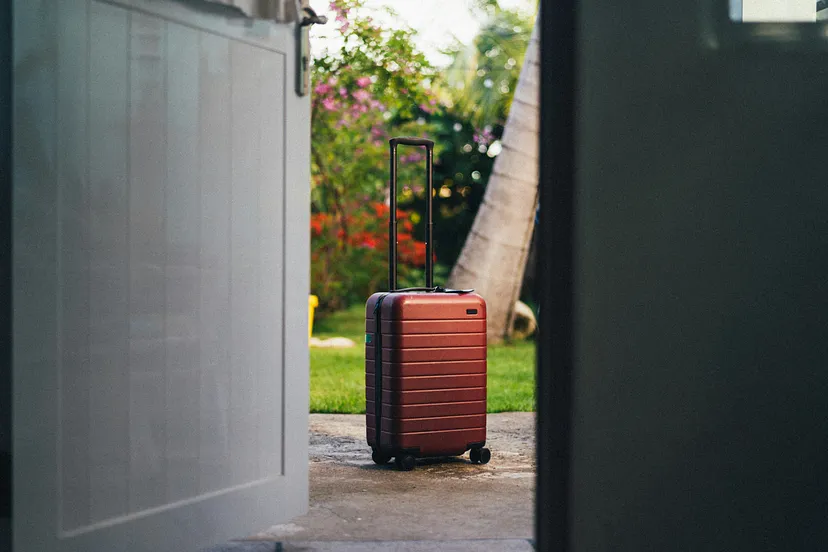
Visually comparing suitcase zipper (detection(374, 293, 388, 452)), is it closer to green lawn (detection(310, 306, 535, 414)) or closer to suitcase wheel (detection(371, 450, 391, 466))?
suitcase wheel (detection(371, 450, 391, 466))

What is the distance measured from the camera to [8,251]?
2.29 meters

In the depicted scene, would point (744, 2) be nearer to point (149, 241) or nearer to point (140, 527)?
point (149, 241)

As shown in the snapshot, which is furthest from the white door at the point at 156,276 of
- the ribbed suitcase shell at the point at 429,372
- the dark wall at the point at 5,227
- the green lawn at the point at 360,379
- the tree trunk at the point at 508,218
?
the tree trunk at the point at 508,218

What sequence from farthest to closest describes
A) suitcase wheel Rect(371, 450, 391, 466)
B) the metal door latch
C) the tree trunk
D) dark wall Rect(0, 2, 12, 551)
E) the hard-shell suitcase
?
the tree trunk < suitcase wheel Rect(371, 450, 391, 466) < the hard-shell suitcase < the metal door latch < dark wall Rect(0, 2, 12, 551)

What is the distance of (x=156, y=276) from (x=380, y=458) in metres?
1.91

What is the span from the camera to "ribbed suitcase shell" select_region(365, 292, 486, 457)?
412cm

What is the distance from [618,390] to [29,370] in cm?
144

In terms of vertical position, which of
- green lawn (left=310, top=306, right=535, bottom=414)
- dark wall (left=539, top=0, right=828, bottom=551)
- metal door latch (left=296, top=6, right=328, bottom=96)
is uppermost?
metal door latch (left=296, top=6, right=328, bottom=96)

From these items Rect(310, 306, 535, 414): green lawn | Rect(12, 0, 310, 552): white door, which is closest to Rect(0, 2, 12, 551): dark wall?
Rect(12, 0, 310, 552): white door

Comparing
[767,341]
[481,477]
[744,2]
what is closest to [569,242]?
[767,341]

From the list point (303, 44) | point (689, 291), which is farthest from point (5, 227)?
point (689, 291)

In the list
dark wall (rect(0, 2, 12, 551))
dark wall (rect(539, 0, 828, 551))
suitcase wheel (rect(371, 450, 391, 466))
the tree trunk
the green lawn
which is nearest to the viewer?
dark wall (rect(539, 0, 828, 551))

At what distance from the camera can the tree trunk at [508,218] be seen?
9297 millimetres

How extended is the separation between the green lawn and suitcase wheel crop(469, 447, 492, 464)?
1.62 m
